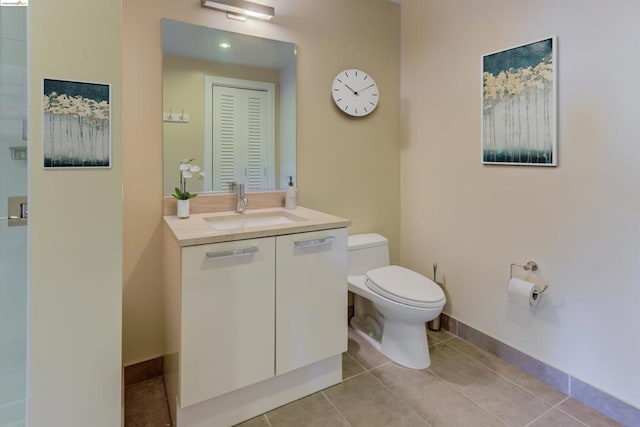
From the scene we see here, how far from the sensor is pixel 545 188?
191cm

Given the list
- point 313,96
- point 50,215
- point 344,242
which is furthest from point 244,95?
point 50,215

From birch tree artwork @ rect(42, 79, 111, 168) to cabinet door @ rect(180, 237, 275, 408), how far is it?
483 mm

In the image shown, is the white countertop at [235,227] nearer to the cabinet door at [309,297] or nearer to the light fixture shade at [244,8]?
the cabinet door at [309,297]

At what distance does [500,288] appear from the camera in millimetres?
2180

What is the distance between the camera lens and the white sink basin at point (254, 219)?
77.7 inches

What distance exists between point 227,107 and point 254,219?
2.23ft

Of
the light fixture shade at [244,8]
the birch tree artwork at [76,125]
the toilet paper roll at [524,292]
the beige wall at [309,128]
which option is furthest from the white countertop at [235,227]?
the light fixture shade at [244,8]

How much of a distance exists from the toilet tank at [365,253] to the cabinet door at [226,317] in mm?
863

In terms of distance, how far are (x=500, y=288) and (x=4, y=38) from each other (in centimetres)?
260

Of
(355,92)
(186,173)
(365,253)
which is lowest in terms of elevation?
(365,253)

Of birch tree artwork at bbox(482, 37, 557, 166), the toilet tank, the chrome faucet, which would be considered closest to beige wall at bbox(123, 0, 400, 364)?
the toilet tank

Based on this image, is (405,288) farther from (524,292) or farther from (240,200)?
(240,200)

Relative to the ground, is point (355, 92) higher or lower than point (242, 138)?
higher

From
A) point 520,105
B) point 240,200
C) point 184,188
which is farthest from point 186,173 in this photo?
point 520,105
